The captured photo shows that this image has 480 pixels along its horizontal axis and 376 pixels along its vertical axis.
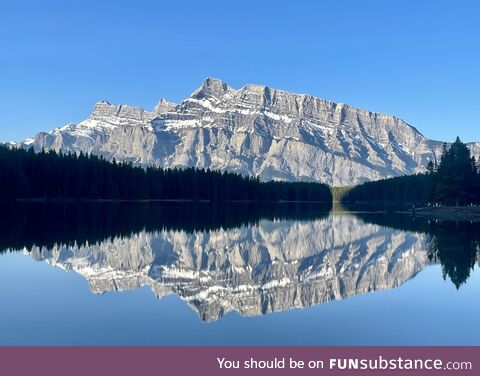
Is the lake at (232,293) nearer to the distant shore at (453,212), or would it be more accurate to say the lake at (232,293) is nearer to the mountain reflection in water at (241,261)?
the mountain reflection in water at (241,261)

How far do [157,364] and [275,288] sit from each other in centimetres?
1355

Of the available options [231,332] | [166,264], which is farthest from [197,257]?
[231,332]

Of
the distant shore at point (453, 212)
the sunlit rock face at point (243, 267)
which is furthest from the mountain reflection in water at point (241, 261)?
the distant shore at point (453, 212)

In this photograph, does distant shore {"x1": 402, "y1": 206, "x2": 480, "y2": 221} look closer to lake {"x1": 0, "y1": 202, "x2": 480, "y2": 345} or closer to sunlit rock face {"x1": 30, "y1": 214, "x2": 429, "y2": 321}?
sunlit rock face {"x1": 30, "y1": 214, "x2": 429, "y2": 321}

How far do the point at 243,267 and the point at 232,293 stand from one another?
913 centimetres

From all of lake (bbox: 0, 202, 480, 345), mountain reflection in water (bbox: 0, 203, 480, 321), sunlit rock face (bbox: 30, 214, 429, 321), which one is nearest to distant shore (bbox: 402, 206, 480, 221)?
mountain reflection in water (bbox: 0, 203, 480, 321)

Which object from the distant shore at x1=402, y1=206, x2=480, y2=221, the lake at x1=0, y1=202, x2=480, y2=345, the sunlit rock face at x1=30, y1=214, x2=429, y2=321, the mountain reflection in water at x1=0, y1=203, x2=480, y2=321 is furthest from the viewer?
the distant shore at x1=402, y1=206, x2=480, y2=221

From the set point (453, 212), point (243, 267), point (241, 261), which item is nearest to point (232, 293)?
point (243, 267)

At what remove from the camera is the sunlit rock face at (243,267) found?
25.0m

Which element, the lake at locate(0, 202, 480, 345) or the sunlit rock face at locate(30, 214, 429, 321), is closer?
the lake at locate(0, 202, 480, 345)

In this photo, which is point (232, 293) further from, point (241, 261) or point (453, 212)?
point (453, 212)

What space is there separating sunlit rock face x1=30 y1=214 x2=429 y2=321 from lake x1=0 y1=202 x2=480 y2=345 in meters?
0.08

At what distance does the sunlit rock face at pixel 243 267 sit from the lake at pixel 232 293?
0.27 feet

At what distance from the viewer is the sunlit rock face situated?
82.1ft
